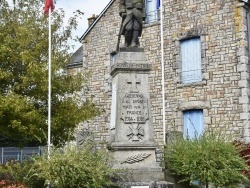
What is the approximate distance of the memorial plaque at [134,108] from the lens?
9.34 metres

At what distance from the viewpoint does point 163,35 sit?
17203 mm

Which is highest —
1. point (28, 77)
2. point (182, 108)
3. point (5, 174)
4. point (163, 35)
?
point (163, 35)

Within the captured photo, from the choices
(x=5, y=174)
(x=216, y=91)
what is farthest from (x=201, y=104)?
(x=5, y=174)

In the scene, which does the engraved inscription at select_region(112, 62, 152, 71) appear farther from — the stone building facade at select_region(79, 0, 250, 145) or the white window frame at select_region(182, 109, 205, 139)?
the white window frame at select_region(182, 109, 205, 139)

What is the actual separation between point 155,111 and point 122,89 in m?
7.66

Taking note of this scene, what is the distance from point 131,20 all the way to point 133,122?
2289 mm

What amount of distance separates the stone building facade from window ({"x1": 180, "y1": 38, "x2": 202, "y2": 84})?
0.04m

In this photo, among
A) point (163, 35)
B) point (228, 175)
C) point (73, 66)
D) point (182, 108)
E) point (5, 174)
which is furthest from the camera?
point (73, 66)

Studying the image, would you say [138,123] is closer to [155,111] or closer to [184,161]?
[184,161]

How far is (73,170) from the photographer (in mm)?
8172

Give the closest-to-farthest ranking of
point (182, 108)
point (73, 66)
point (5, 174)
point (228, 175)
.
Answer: point (228, 175) → point (5, 174) → point (182, 108) → point (73, 66)

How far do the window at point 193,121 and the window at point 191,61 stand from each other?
1.13 meters

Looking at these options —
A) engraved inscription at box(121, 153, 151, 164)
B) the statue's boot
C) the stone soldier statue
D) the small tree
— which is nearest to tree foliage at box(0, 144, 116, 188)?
engraved inscription at box(121, 153, 151, 164)

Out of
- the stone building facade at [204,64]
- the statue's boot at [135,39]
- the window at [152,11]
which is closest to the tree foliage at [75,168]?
the statue's boot at [135,39]
